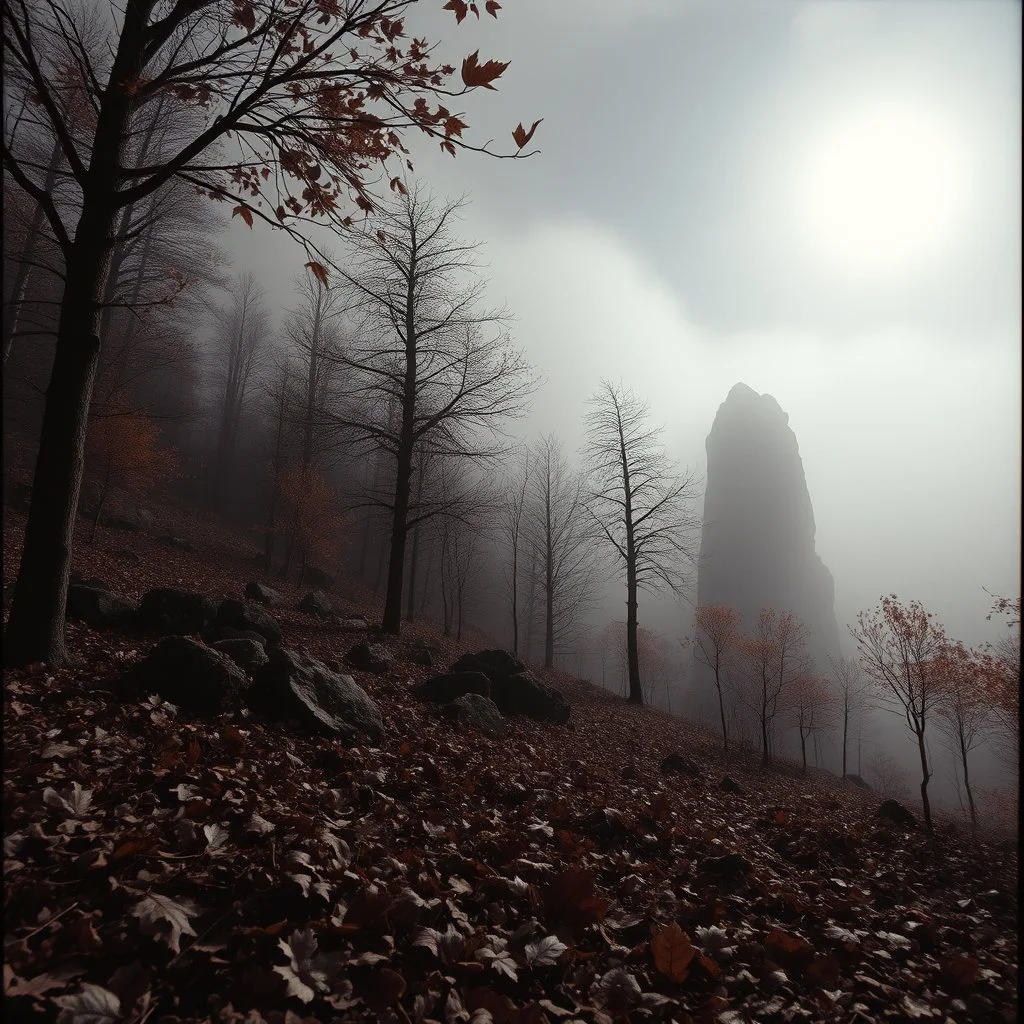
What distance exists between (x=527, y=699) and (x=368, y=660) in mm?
3083

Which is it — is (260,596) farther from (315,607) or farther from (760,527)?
(760,527)

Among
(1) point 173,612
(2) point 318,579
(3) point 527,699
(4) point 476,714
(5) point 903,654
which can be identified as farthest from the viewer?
(2) point 318,579

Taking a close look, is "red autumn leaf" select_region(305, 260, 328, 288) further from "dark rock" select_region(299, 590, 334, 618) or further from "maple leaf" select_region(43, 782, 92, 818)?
"dark rock" select_region(299, 590, 334, 618)

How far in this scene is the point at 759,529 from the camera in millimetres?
96625

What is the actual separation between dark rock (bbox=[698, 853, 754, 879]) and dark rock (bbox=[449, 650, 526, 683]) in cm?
638

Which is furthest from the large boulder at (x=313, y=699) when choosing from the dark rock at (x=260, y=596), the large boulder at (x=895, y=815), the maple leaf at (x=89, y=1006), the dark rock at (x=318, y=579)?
the dark rock at (x=318, y=579)

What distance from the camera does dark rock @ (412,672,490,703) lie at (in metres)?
7.33

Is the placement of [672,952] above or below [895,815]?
above

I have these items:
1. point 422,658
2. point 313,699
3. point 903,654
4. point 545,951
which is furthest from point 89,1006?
point 903,654

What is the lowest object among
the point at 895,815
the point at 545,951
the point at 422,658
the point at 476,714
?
the point at 895,815

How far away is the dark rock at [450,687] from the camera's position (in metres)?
7.33

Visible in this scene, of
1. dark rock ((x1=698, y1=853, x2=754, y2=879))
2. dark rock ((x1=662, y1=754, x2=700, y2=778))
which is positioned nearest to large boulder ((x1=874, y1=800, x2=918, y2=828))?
dark rock ((x1=662, y1=754, x2=700, y2=778))

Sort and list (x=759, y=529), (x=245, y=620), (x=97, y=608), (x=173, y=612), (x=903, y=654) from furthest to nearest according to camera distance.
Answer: (x=759, y=529) < (x=903, y=654) < (x=245, y=620) < (x=173, y=612) < (x=97, y=608)

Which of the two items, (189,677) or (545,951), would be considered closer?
(545,951)
